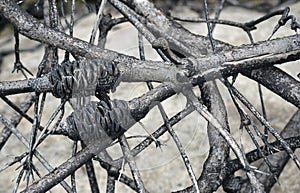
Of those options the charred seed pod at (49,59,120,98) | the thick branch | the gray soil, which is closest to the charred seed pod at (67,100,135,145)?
the charred seed pod at (49,59,120,98)

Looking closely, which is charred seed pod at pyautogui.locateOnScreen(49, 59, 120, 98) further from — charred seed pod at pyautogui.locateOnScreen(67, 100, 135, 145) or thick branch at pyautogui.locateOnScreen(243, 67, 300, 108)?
thick branch at pyautogui.locateOnScreen(243, 67, 300, 108)

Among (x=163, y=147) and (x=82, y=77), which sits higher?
(x=163, y=147)

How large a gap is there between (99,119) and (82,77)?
0.18 feet

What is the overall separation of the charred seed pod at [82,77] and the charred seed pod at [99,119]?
0.02 m

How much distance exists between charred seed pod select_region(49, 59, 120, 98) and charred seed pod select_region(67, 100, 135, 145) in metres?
0.02

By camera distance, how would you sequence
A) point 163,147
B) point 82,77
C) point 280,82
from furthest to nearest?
point 163,147 < point 280,82 < point 82,77

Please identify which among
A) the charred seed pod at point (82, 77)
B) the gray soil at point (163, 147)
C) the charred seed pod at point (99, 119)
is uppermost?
the gray soil at point (163, 147)

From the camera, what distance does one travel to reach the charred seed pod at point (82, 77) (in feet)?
2.24

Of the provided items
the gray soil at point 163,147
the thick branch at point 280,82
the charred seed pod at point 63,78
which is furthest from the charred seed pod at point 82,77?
the gray soil at point 163,147

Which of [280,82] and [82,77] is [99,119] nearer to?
[82,77]

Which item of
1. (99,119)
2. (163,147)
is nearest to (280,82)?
(99,119)

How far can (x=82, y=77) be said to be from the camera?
68 cm

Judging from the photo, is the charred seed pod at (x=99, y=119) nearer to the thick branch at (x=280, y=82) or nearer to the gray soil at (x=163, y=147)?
the thick branch at (x=280, y=82)

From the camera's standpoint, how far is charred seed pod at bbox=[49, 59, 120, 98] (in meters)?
0.68
